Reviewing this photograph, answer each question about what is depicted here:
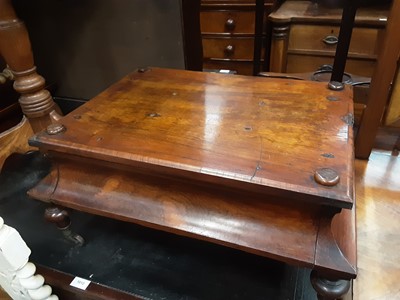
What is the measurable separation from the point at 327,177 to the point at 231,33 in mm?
1410

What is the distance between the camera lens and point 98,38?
1568 mm

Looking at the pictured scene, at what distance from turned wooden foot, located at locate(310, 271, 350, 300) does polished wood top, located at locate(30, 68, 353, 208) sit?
0.16m

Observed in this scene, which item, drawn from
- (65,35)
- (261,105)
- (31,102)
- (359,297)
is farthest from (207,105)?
(65,35)

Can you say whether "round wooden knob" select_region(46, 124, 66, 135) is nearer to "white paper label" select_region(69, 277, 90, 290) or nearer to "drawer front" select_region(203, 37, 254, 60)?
"white paper label" select_region(69, 277, 90, 290)

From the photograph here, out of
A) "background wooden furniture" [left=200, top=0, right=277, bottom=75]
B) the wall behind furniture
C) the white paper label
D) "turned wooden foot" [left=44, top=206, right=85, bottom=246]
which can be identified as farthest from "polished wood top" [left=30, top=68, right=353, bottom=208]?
"background wooden furniture" [left=200, top=0, right=277, bottom=75]

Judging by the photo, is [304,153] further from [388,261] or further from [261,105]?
[388,261]

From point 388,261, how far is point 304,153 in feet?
1.58

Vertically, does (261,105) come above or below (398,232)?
above

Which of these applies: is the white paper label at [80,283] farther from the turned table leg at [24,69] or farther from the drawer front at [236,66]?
the drawer front at [236,66]

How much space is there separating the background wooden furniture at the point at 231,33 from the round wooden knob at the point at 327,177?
1213 millimetres

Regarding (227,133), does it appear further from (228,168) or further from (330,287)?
(330,287)

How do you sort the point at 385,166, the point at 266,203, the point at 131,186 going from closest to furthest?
the point at 266,203, the point at 131,186, the point at 385,166

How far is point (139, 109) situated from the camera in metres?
0.81

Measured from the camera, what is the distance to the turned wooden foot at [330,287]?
1.90 ft
